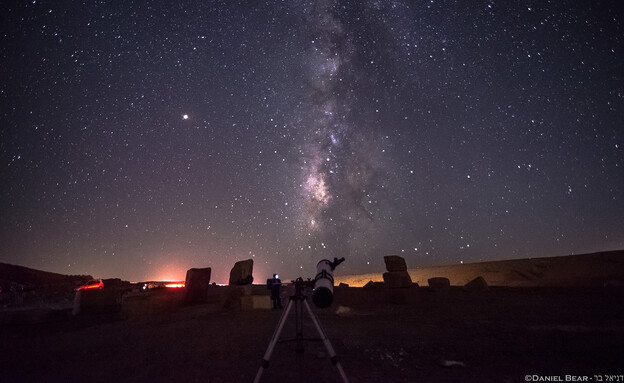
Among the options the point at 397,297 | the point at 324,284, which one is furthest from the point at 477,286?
the point at 324,284

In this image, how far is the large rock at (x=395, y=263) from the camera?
17766mm

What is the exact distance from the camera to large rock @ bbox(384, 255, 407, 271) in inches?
699

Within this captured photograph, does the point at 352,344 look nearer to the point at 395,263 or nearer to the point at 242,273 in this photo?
the point at 242,273

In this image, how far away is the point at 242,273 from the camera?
677 inches

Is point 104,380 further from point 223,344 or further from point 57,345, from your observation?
point 57,345

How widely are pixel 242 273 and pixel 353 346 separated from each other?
11.7 metres

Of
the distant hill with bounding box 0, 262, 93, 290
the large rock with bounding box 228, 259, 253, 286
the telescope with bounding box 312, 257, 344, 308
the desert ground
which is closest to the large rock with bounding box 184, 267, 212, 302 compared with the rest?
the large rock with bounding box 228, 259, 253, 286

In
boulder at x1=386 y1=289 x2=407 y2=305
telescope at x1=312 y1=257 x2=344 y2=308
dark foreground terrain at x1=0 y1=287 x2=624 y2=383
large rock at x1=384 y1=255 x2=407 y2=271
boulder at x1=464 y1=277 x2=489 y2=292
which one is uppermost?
large rock at x1=384 y1=255 x2=407 y2=271

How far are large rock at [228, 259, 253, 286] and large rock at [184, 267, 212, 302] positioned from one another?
4.94ft

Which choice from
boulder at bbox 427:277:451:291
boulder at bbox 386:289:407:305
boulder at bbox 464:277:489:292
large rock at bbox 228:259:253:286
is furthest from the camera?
boulder at bbox 427:277:451:291

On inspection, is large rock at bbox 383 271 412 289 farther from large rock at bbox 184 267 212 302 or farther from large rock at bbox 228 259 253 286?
large rock at bbox 184 267 212 302

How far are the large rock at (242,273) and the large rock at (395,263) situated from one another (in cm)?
775

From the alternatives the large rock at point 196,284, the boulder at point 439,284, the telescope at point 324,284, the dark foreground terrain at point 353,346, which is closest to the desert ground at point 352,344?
the dark foreground terrain at point 353,346

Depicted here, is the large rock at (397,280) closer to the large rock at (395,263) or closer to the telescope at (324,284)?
the large rock at (395,263)
